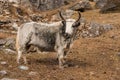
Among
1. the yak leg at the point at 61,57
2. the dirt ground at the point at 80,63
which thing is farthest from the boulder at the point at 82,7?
the yak leg at the point at 61,57

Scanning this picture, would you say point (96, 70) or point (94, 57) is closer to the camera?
point (96, 70)

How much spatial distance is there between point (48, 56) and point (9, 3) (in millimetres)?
19566

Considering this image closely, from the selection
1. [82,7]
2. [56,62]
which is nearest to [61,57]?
[56,62]

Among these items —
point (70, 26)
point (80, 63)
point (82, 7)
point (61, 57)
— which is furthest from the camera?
point (82, 7)

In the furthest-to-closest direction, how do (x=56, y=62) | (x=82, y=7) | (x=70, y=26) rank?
(x=82, y=7), (x=56, y=62), (x=70, y=26)

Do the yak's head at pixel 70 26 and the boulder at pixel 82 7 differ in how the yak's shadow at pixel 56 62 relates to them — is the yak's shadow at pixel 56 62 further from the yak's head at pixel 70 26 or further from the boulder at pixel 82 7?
the boulder at pixel 82 7

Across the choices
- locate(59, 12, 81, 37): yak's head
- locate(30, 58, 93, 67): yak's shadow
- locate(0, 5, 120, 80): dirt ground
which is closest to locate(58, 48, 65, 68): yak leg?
locate(0, 5, 120, 80): dirt ground

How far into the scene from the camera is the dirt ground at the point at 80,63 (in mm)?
16062

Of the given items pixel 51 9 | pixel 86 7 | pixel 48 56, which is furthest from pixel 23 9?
pixel 48 56

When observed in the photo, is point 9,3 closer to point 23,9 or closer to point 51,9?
point 23,9

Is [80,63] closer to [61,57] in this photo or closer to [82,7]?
[61,57]

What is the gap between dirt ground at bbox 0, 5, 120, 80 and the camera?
16.1 meters

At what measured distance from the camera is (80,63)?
18.8 m

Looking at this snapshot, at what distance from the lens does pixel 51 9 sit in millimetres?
42625
